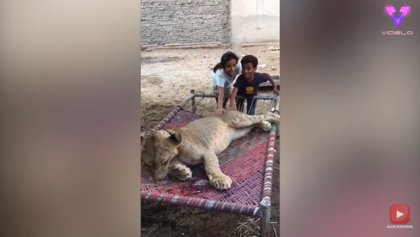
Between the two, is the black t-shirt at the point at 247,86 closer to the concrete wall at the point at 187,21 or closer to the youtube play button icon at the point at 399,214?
the concrete wall at the point at 187,21

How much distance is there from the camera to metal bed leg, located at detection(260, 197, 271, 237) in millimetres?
1348

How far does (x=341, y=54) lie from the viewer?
1.35 m

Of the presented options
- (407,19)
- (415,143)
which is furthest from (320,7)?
(415,143)

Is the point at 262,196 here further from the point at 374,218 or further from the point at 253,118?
the point at 374,218

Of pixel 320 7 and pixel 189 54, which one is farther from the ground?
pixel 320 7

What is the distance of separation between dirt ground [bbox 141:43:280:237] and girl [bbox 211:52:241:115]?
0.06 feet

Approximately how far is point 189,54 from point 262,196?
0.51 m

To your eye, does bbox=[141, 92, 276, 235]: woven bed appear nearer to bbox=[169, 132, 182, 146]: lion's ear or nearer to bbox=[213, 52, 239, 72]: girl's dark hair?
bbox=[169, 132, 182, 146]: lion's ear

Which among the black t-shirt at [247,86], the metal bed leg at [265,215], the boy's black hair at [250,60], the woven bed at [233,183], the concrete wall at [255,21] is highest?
the concrete wall at [255,21]

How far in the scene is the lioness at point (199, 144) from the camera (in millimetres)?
1392

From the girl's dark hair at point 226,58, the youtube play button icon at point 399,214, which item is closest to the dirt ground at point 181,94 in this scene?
the girl's dark hair at point 226,58

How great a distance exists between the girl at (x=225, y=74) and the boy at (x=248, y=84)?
20 mm

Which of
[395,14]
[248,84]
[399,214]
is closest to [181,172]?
[248,84]

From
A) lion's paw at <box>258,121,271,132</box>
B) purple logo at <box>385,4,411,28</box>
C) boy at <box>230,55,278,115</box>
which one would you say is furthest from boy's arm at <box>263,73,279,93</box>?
purple logo at <box>385,4,411,28</box>
